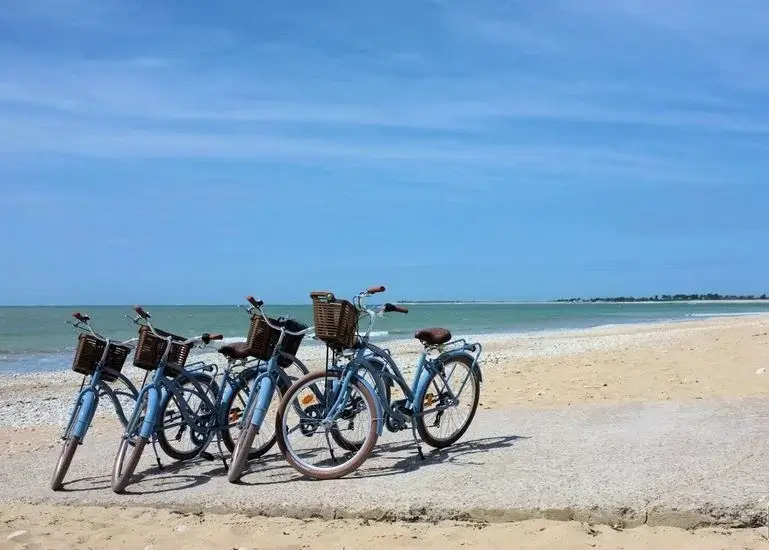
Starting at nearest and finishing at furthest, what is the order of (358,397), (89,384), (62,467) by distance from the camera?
(358,397) → (62,467) → (89,384)

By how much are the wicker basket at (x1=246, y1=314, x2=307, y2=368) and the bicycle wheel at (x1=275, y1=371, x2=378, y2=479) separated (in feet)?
1.71

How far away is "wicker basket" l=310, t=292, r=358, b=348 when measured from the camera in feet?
17.7

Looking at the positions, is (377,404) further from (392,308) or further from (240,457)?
(240,457)

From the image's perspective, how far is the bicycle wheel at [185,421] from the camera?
621cm

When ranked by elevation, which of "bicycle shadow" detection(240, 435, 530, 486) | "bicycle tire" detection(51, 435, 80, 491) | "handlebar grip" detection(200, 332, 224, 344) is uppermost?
"handlebar grip" detection(200, 332, 224, 344)

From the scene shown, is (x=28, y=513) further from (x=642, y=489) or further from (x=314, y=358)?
(x=314, y=358)

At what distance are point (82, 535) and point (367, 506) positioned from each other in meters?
1.76

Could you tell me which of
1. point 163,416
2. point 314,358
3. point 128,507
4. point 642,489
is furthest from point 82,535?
point 314,358

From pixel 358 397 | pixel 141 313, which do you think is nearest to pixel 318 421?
pixel 358 397

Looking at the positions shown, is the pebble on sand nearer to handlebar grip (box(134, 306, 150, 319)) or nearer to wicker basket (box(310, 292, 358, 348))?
handlebar grip (box(134, 306, 150, 319))

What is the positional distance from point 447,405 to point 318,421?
3.97 ft

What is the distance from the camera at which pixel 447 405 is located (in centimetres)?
626

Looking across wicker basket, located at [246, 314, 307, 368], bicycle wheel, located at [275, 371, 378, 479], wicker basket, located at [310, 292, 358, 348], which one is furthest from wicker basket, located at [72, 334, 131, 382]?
wicker basket, located at [310, 292, 358, 348]

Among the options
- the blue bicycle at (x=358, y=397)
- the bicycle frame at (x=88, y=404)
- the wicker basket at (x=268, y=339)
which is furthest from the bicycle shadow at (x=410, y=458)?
the bicycle frame at (x=88, y=404)
